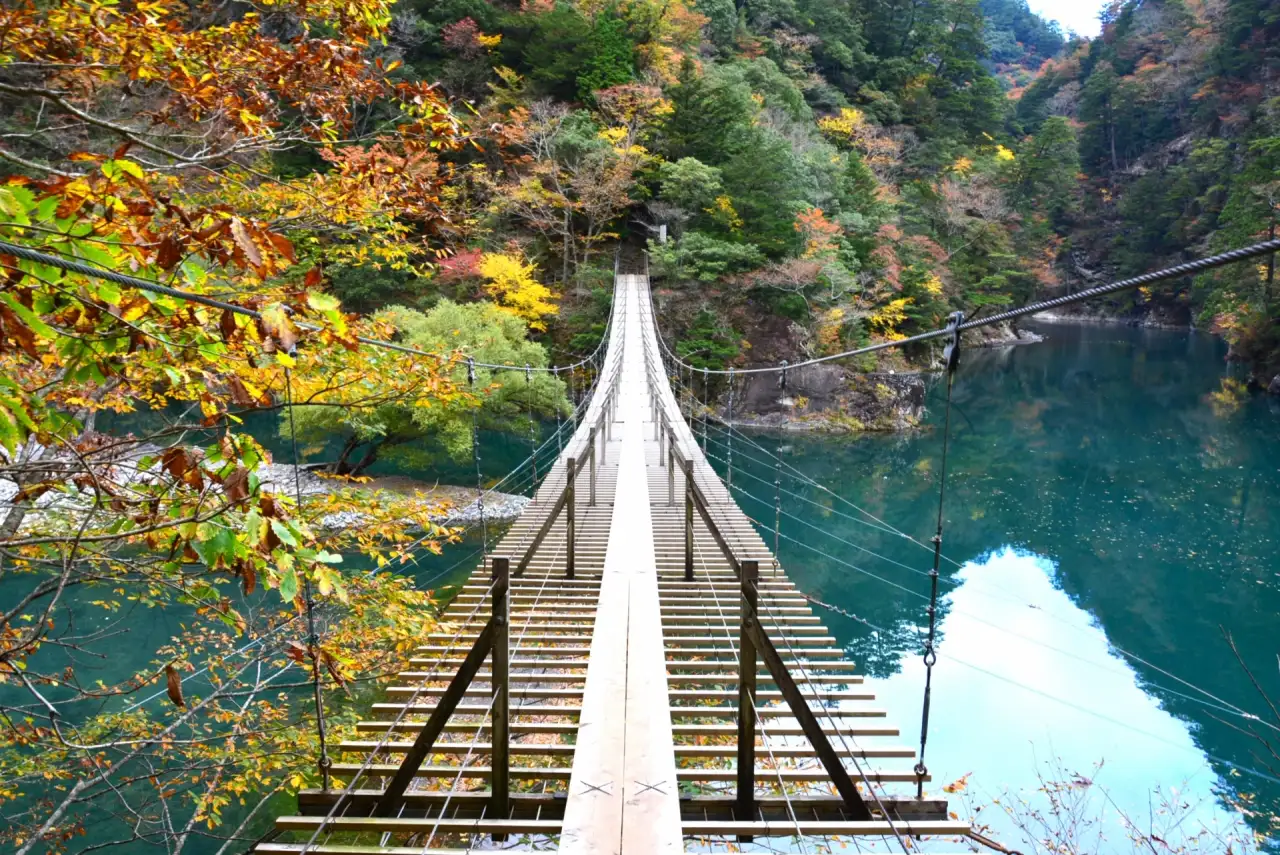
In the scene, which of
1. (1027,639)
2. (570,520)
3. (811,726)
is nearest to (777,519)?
(570,520)

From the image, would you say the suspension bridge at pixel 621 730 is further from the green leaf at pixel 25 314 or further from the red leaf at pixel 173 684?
the red leaf at pixel 173 684

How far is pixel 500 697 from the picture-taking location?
1.62m

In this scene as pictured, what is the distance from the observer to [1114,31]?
89.9 feet

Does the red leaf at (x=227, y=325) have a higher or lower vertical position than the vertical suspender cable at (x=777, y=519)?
higher

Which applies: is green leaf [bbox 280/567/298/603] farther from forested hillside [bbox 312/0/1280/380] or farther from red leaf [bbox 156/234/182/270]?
forested hillside [bbox 312/0/1280/380]

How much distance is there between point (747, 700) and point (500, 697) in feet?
1.95

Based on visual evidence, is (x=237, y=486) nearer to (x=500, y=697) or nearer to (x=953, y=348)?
(x=500, y=697)

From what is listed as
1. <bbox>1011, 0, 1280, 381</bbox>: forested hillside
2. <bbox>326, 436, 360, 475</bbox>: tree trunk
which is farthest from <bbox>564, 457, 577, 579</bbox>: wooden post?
<bbox>1011, 0, 1280, 381</bbox>: forested hillside

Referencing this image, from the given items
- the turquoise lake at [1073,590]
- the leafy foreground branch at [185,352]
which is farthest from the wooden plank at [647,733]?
the turquoise lake at [1073,590]

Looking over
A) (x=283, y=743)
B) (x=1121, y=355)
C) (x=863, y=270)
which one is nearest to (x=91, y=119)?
(x=283, y=743)

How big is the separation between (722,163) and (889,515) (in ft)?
24.9

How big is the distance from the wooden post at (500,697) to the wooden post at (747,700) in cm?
56

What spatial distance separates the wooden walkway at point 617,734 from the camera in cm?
144

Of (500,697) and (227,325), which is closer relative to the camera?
(227,325)
